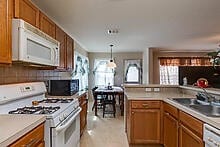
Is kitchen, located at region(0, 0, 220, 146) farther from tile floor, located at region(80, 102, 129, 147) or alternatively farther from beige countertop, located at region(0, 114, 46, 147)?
tile floor, located at region(80, 102, 129, 147)

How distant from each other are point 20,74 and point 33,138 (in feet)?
4.17

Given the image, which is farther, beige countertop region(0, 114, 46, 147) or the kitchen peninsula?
the kitchen peninsula

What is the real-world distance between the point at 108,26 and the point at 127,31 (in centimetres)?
70

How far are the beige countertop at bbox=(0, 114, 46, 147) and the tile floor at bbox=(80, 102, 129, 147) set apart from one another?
2.17 meters

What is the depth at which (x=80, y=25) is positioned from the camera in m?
4.57

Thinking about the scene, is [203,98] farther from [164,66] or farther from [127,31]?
[164,66]

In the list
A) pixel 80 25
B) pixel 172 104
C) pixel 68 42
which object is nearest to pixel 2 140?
pixel 172 104

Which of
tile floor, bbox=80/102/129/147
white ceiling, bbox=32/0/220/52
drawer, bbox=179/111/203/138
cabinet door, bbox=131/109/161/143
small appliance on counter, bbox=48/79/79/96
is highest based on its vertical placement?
white ceiling, bbox=32/0/220/52

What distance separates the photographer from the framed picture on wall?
9688mm

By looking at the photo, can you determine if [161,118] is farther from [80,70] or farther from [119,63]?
[119,63]

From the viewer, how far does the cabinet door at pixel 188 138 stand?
1985 mm

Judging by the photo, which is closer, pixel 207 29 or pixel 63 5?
pixel 63 5

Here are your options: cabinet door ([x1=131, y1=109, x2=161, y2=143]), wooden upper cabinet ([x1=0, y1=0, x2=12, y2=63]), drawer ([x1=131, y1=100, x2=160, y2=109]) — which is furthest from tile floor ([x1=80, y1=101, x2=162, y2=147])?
wooden upper cabinet ([x1=0, y1=0, x2=12, y2=63])

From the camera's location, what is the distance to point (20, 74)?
269 cm
